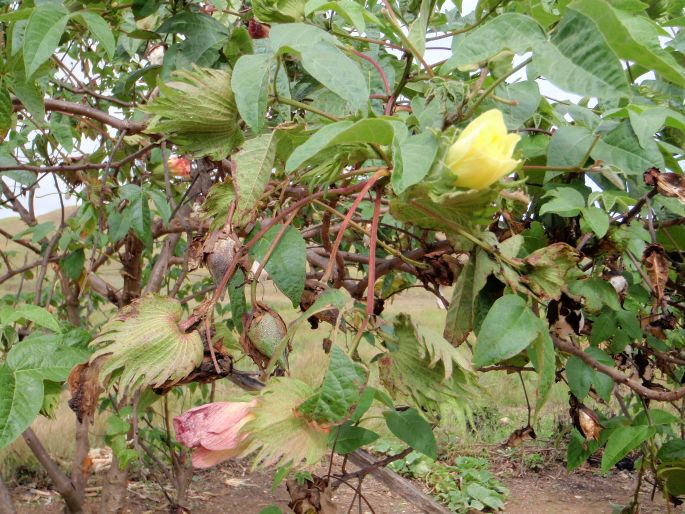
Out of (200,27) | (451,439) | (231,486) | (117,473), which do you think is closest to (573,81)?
(200,27)

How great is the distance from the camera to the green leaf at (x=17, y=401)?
81 centimetres

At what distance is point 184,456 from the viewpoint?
2.50 meters

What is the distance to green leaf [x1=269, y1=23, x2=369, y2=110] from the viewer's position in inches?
20.8

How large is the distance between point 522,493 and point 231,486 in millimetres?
1531

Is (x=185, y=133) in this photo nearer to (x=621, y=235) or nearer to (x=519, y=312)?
(x=519, y=312)

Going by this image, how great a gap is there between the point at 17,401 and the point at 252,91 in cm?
57

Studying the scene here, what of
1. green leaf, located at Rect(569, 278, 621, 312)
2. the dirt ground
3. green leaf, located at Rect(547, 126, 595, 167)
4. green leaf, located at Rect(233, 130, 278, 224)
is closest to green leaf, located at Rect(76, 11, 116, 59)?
green leaf, located at Rect(233, 130, 278, 224)

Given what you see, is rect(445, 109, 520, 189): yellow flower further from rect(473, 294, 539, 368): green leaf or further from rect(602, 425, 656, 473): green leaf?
rect(602, 425, 656, 473): green leaf

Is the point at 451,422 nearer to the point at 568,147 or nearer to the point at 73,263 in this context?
the point at 73,263

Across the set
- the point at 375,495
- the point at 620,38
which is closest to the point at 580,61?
the point at 620,38

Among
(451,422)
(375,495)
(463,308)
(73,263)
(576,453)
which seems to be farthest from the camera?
(451,422)

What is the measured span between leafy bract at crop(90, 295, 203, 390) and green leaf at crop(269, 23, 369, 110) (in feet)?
0.86

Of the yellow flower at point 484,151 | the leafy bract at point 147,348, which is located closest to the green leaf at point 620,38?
the yellow flower at point 484,151

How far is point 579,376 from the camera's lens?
88 cm
